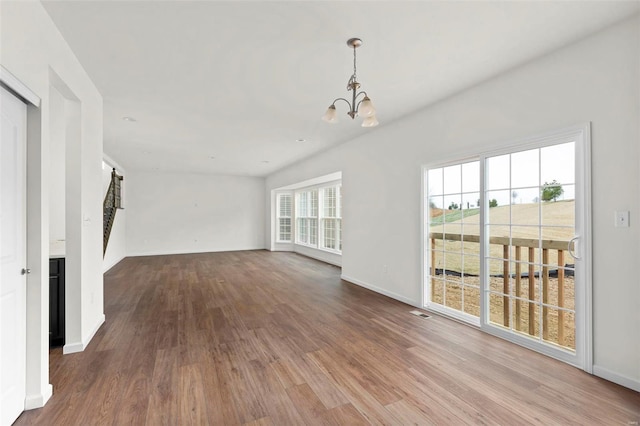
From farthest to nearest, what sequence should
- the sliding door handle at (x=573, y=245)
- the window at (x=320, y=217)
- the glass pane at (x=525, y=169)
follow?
the window at (x=320, y=217) → the glass pane at (x=525, y=169) → the sliding door handle at (x=573, y=245)

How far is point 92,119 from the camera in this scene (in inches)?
117

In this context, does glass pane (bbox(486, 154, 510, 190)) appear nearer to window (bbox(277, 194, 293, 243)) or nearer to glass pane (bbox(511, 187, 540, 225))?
glass pane (bbox(511, 187, 540, 225))

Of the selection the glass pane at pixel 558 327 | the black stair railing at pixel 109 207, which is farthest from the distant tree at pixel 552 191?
the black stair railing at pixel 109 207

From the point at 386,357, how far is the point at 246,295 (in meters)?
2.60

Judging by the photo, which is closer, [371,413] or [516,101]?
[371,413]

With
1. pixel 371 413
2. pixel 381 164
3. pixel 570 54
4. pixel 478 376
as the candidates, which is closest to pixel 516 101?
pixel 570 54

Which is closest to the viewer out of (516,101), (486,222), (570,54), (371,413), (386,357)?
(371,413)

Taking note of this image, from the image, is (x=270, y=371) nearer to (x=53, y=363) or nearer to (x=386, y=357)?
(x=386, y=357)

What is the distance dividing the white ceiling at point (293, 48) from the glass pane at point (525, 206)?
1.19 metres

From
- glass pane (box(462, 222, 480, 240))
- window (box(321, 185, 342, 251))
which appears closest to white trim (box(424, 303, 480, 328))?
glass pane (box(462, 222, 480, 240))

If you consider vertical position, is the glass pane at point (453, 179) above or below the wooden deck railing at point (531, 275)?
above

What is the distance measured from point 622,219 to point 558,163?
2.21 ft

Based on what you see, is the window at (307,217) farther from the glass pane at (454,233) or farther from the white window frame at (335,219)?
the glass pane at (454,233)

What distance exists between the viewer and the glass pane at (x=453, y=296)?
11.7ft
